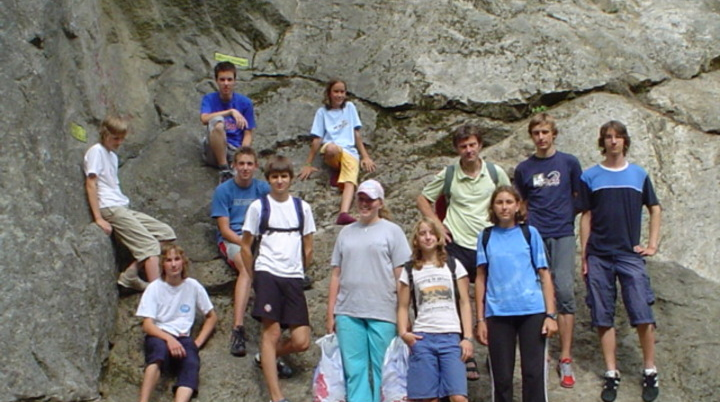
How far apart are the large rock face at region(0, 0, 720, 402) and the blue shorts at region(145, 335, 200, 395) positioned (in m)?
0.19

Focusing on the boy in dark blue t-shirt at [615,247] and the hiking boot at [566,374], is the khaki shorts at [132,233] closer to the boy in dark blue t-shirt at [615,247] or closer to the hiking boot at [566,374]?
the hiking boot at [566,374]

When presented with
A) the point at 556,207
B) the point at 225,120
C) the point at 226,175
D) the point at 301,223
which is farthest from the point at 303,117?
the point at 556,207

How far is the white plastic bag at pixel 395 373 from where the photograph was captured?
653 centimetres

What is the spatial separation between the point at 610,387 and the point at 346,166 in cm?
398

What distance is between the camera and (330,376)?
672 cm

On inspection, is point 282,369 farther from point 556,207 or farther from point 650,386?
point 650,386

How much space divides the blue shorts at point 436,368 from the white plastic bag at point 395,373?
0.36 feet

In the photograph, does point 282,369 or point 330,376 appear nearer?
point 330,376

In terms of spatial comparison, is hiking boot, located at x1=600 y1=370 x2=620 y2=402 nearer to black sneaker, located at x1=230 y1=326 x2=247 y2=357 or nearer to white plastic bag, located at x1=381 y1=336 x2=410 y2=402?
white plastic bag, located at x1=381 y1=336 x2=410 y2=402

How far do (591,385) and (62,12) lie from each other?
6.28 m

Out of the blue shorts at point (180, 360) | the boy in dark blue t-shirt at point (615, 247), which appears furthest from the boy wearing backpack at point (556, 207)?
the blue shorts at point (180, 360)

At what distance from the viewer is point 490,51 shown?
11625mm

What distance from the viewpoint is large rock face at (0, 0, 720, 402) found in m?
7.46

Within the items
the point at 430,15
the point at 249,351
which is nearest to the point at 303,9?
the point at 430,15
